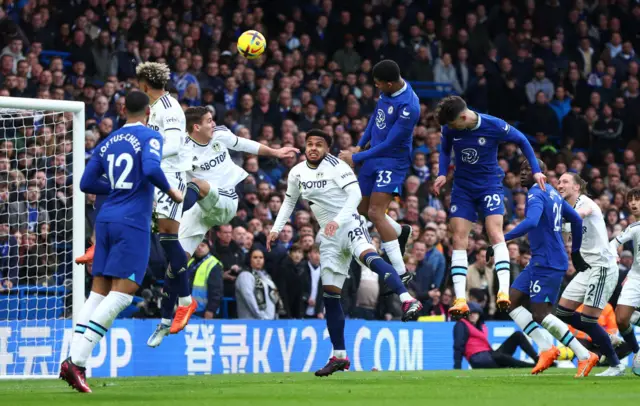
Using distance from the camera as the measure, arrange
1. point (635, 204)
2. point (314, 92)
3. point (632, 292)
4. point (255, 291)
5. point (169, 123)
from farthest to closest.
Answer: point (314, 92)
point (255, 291)
point (635, 204)
point (632, 292)
point (169, 123)

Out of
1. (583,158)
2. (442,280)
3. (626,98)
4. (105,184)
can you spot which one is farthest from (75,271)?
(626,98)

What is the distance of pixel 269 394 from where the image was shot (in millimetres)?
10844

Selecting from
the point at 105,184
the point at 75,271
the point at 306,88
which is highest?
the point at 306,88

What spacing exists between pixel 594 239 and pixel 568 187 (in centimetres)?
82

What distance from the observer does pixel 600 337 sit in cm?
1524

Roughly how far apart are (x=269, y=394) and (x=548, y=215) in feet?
18.1

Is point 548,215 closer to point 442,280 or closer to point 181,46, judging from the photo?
point 442,280

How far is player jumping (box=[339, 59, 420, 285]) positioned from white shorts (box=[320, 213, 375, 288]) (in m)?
0.46

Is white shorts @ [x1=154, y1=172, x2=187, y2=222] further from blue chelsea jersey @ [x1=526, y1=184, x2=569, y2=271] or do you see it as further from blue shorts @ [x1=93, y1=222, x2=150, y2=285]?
blue chelsea jersey @ [x1=526, y1=184, x2=569, y2=271]

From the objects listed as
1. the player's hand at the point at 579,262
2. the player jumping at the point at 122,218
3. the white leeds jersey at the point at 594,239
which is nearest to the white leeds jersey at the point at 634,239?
the white leeds jersey at the point at 594,239

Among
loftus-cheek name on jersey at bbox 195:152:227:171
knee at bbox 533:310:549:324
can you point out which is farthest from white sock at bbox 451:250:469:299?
loftus-cheek name on jersey at bbox 195:152:227:171

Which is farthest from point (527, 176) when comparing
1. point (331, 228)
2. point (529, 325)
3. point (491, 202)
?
point (331, 228)

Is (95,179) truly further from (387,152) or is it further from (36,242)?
(36,242)

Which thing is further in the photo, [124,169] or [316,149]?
[316,149]
